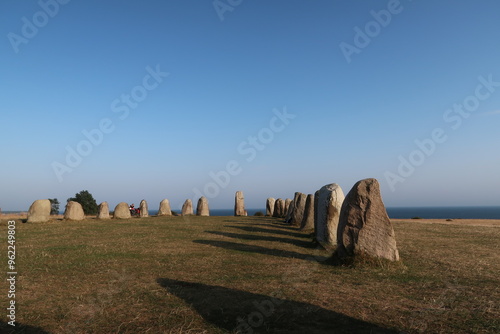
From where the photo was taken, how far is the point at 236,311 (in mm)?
Answer: 5371

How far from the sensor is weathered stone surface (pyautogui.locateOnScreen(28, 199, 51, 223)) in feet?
68.8

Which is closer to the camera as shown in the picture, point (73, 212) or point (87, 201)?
point (73, 212)

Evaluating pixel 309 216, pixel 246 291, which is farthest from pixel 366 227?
pixel 309 216

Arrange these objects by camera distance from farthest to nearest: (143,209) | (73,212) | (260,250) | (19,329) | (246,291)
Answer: (143,209)
(73,212)
(260,250)
(246,291)
(19,329)

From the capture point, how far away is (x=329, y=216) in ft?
40.8

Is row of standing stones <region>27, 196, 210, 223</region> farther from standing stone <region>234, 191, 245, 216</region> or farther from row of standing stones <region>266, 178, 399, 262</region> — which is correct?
row of standing stones <region>266, 178, 399, 262</region>

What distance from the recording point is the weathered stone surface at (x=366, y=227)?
884 cm

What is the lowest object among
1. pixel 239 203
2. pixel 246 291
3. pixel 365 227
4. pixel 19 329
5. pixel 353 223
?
pixel 19 329

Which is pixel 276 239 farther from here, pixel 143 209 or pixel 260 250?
pixel 143 209

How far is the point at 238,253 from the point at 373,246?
4.09m

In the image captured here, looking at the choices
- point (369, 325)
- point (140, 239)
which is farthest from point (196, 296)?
point (140, 239)

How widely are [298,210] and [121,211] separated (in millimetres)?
14091

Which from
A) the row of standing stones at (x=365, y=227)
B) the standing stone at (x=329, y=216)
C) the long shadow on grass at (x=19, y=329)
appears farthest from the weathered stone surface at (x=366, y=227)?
the long shadow on grass at (x=19, y=329)

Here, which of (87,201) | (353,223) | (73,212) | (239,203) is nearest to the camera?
(353,223)
